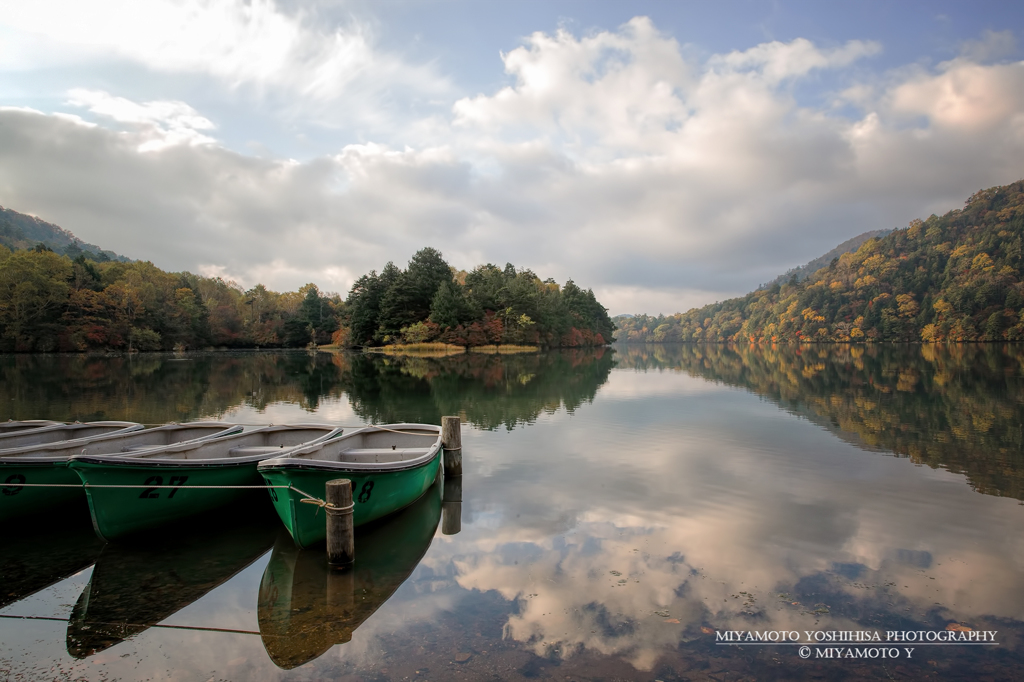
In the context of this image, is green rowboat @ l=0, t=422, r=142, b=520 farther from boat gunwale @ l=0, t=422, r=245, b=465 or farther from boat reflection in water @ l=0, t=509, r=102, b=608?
boat reflection in water @ l=0, t=509, r=102, b=608

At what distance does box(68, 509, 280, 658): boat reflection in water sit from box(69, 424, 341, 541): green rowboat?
0.31 meters

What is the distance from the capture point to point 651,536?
7336 mm

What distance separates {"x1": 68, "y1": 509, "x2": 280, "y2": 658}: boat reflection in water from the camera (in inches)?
200

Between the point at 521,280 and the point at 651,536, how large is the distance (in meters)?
70.5

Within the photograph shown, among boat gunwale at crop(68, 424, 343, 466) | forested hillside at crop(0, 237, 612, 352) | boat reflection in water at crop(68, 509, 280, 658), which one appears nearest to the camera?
boat reflection in water at crop(68, 509, 280, 658)

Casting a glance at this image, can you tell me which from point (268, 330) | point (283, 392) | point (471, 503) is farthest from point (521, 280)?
point (471, 503)

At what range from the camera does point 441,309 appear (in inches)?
2640

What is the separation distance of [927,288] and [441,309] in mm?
104373

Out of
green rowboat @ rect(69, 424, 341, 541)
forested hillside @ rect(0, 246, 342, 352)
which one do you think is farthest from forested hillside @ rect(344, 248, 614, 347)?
green rowboat @ rect(69, 424, 341, 541)

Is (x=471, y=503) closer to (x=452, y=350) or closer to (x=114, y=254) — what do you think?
(x=452, y=350)

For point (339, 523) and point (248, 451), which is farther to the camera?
point (248, 451)

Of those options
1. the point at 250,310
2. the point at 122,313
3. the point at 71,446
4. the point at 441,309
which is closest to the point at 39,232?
the point at 250,310

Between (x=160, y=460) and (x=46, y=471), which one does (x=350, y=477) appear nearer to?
(x=160, y=460)

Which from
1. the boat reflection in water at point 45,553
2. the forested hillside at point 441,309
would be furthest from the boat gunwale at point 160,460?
the forested hillside at point 441,309
